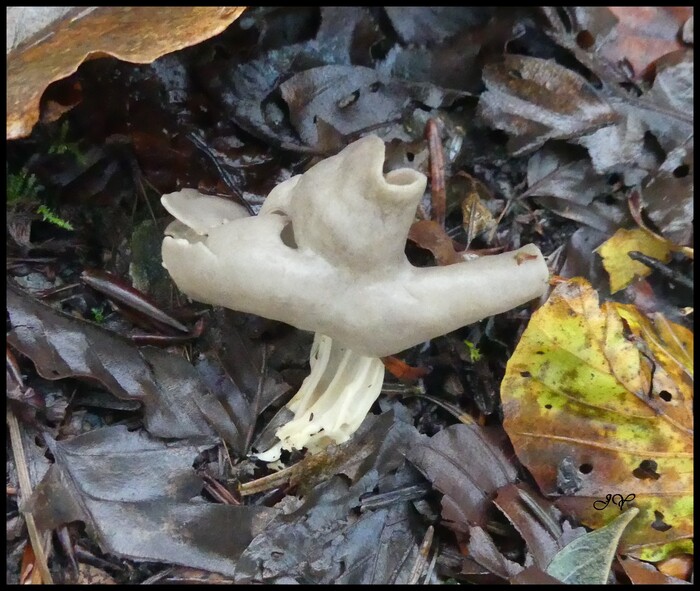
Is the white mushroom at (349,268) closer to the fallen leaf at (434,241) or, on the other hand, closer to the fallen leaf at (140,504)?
the fallen leaf at (434,241)

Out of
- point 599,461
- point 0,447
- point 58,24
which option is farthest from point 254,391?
point 58,24

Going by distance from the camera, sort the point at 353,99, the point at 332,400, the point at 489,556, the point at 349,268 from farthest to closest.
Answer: the point at 353,99 → the point at 332,400 → the point at 489,556 → the point at 349,268

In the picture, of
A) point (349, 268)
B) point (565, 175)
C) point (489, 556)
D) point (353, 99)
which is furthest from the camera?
point (565, 175)

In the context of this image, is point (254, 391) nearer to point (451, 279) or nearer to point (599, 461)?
point (451, 279)

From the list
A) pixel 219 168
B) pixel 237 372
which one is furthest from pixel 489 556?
pixel 219 168

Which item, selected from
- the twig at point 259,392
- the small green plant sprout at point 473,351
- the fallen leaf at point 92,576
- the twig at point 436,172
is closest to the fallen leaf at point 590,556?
the small green plant sprout at point 473,351

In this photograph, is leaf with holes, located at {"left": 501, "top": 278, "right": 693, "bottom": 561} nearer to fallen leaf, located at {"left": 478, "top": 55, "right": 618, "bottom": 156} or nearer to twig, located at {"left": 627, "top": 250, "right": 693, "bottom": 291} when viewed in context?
twig, located at {"left": 627, "top": 250, "right": 693, "bottom": 291}

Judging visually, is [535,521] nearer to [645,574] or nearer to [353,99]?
[645,574]

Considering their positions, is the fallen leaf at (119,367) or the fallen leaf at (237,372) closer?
the fallen leaf at (119,367)

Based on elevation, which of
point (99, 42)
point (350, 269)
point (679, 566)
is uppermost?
point (99, 42)
